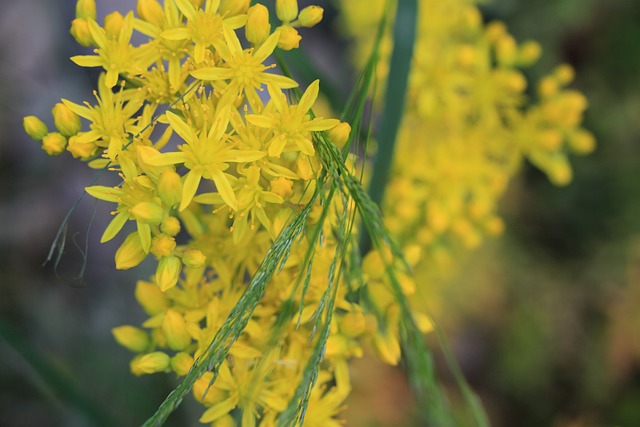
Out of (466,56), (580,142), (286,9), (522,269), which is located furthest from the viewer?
(522,269)

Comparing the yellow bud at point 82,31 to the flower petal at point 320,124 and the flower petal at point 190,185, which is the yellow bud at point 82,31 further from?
the flower petal at point 320,124

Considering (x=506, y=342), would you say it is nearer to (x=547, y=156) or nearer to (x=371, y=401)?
(x=371, y=401)

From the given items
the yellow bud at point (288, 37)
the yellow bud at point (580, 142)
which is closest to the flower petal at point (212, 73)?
the yellow bud at point (288, 37)

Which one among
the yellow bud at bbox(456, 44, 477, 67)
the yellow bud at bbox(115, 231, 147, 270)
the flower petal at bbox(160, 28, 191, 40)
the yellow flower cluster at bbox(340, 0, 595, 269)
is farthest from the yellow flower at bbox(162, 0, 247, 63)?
the yellow bud at bbox(456, 44, 477, 67)

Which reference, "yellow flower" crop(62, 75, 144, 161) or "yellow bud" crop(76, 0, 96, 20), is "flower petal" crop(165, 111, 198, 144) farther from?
"yellow bud" crop(76, 0, 96, 20)

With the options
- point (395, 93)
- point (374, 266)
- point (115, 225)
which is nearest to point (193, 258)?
point (115, 225)

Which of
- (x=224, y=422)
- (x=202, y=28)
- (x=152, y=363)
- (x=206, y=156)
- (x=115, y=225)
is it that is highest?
(x=202, y=28)

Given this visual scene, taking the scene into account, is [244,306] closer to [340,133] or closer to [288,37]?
[340,133]
